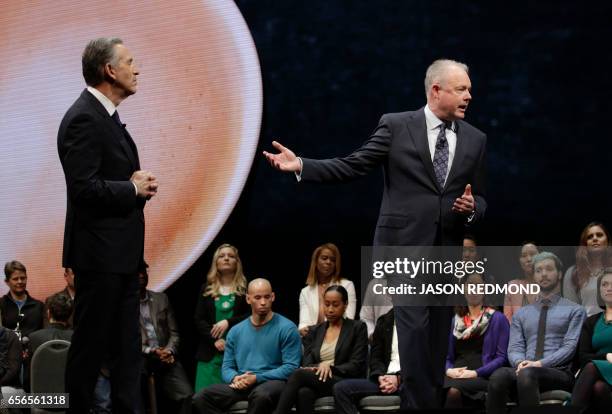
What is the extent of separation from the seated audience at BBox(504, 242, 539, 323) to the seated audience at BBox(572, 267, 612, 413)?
570 mm

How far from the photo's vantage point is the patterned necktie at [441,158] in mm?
3674

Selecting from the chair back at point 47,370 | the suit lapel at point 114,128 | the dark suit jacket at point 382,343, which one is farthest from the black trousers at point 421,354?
the chair back at point 47,370

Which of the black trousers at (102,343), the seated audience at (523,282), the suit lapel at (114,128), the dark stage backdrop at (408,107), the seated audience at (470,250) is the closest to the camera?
the black trousers at (102,343)

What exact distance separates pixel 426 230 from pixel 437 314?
32 centimetres

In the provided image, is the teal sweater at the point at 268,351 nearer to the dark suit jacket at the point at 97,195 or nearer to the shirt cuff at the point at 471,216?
the shirt cuff at the point at 471,216

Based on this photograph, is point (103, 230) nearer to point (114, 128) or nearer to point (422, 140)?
point (114, 128)

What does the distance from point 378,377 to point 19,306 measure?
2.47 meters

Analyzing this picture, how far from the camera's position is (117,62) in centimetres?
324

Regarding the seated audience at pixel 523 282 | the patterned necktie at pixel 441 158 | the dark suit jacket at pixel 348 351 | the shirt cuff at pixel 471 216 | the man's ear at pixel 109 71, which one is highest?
the man's ear at pixel 109 71

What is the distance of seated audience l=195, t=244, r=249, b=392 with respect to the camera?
625 cm

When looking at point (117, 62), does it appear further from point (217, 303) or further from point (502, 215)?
point (502, 215)

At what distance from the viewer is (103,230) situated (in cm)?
319

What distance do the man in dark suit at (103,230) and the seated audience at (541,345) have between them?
8.94 feet

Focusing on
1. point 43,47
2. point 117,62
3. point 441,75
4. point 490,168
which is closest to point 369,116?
point 490,168
